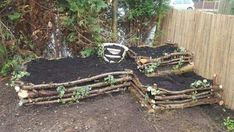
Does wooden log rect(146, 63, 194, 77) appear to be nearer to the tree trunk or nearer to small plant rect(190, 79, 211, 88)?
small plant rect(190, 79, 211, 88)

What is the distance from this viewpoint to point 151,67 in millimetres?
5383

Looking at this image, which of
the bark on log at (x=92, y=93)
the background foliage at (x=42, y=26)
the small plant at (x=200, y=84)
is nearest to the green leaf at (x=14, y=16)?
the background foliage at (x=42, y=26)

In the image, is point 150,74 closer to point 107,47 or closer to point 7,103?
point 107,47

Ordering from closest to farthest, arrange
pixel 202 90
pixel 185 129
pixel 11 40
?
pixel 185 129
pixel 202 90
pixel 11 40

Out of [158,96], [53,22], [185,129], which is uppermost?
[53,22]

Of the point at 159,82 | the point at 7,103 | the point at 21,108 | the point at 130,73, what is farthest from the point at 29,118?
the point at 159,82

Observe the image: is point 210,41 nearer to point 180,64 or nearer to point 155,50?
point 180,64

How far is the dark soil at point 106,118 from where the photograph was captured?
4.16 m

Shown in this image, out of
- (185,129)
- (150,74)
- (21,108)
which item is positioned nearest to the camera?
(185,129)

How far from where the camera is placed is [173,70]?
555cm

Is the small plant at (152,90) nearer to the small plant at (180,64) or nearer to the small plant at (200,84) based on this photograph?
the small plant at (200,84)

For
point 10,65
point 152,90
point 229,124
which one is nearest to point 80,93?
point 152,90

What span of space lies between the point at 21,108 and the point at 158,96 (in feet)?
6.27

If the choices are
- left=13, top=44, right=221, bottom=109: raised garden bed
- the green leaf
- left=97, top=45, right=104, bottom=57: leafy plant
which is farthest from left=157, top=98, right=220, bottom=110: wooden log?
the green leaf
